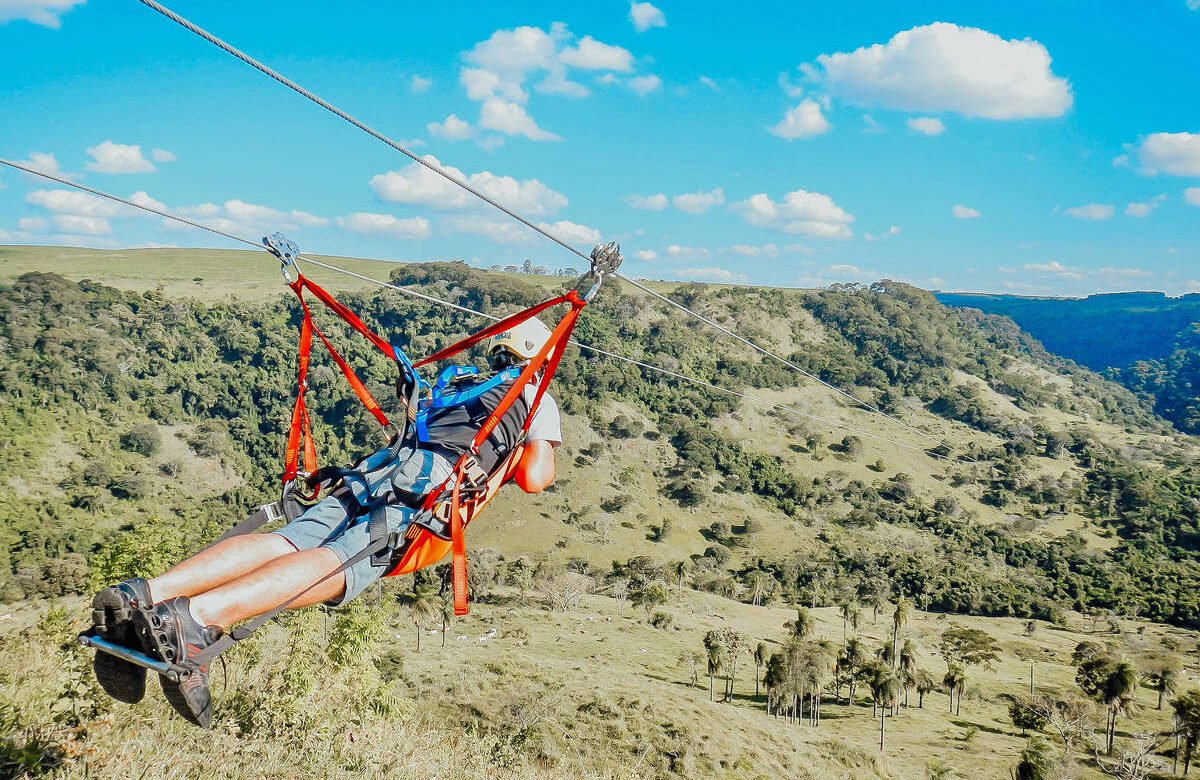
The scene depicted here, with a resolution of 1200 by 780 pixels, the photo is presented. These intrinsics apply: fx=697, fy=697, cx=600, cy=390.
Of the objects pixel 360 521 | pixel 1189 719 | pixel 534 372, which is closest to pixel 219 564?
pixel 360 521

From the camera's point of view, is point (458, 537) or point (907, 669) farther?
point (907, 669)

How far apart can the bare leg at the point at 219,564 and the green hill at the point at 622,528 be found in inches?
72.9

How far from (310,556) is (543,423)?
2.32m

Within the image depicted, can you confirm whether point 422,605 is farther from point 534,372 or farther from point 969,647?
point 534,372

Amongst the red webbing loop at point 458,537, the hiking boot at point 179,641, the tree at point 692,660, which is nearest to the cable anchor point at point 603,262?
the red webbing loop at point 458,537

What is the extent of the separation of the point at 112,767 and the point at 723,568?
76814mm

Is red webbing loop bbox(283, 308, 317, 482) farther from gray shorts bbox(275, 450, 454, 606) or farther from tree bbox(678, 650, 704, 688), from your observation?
tree bbox(678, 650, 704, 688)

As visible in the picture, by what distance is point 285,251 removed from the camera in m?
6.02

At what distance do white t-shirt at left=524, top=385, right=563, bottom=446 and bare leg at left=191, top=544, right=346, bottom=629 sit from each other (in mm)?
2034

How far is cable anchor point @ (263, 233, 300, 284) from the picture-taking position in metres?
5.96

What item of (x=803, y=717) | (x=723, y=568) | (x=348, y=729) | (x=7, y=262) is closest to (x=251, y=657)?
(x=348, y=729)

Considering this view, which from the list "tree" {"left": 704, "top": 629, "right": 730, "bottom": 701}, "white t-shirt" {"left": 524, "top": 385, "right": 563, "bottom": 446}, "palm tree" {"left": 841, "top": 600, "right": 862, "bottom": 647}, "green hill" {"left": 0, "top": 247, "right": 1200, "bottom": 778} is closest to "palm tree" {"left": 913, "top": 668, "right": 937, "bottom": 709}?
"green hill" {"left": 0, "top": 247, "right": 1200, "bottom": 778}

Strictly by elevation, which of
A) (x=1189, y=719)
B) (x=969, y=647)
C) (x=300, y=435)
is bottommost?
(x=969, y=647)

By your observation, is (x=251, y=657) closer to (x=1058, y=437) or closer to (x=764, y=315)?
(x=1058, y=437)
